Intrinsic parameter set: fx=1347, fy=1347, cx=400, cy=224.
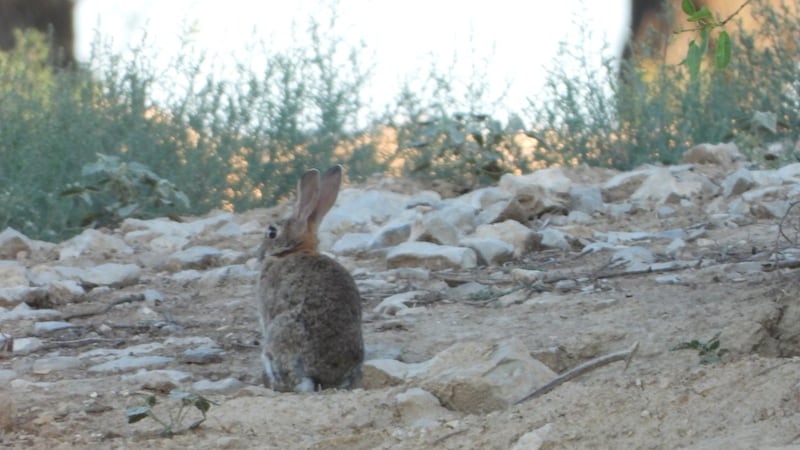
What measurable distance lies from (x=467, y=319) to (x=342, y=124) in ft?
14.1

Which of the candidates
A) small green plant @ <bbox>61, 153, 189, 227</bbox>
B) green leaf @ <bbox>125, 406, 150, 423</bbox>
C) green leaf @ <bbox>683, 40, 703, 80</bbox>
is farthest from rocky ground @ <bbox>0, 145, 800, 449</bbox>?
green leaf @ <bbox>683, 40, 703, 80</bbox>

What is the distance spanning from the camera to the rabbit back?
462 centimetres

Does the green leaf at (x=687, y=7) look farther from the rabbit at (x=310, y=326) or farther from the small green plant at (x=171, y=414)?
the small green plant at (x=171, y=414)

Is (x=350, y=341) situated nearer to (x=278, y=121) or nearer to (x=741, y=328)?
(x=741, y=328)

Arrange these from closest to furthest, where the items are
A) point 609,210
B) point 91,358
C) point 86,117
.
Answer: point 91,358, point 609,210, point 86,117

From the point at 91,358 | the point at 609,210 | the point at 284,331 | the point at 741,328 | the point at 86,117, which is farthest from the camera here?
the point at 86,117

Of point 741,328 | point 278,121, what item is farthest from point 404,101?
point 741,328

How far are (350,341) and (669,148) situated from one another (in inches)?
213

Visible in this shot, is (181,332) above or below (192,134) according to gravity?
below

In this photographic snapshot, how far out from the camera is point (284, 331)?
4.71m

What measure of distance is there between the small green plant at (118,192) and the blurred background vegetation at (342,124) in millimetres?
56

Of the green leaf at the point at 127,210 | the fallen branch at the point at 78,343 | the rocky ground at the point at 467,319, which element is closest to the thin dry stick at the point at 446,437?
the rocky ground at the point at 467,319

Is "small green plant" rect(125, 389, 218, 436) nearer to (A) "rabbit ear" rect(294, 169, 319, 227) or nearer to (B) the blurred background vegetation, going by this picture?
(A) "rabbit ear" rect(294, 169, 319, 227)

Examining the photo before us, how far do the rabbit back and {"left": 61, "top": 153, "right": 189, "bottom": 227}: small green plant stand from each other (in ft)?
12.1
